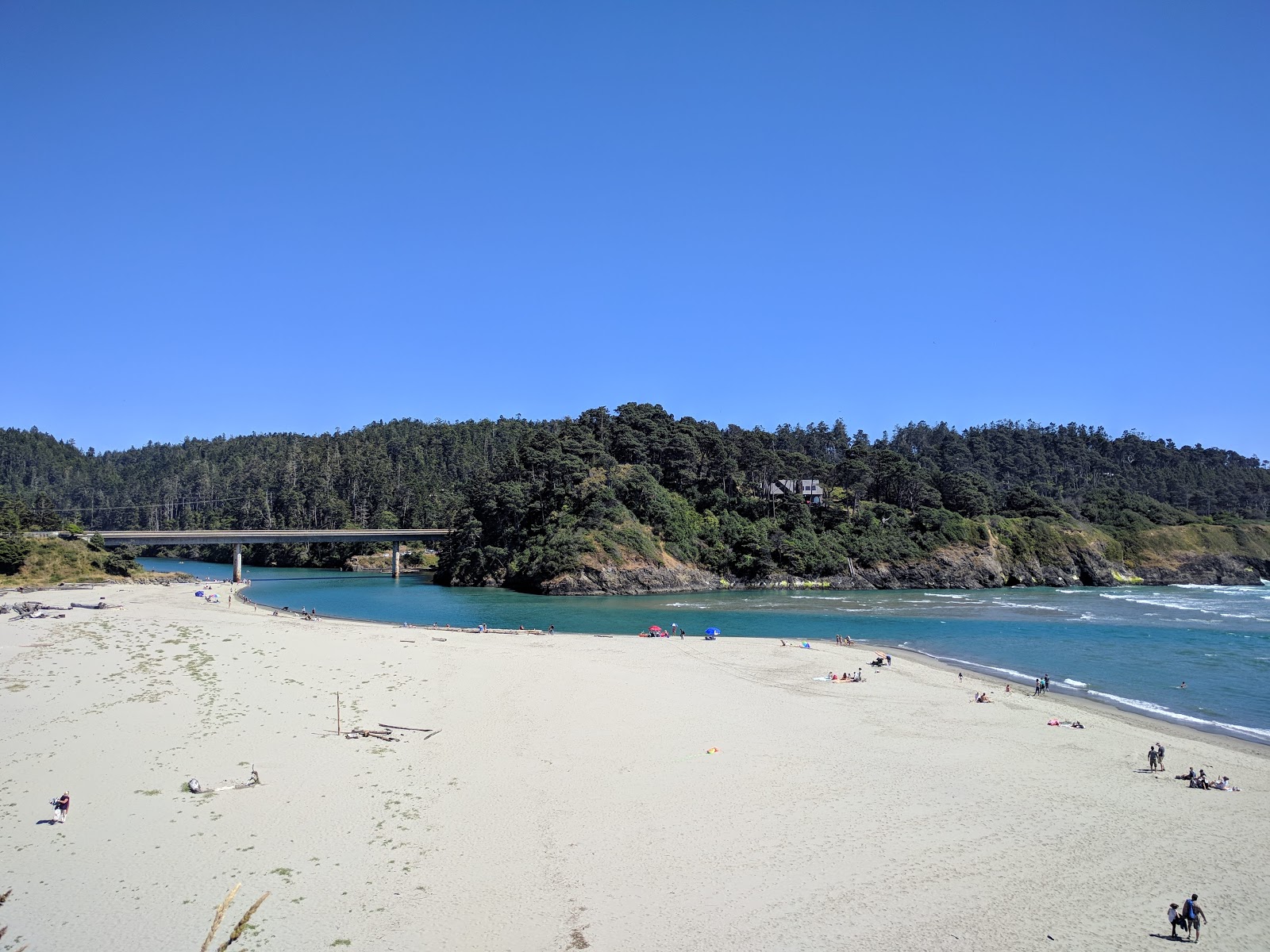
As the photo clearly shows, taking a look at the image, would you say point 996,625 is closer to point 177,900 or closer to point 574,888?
point 574,888

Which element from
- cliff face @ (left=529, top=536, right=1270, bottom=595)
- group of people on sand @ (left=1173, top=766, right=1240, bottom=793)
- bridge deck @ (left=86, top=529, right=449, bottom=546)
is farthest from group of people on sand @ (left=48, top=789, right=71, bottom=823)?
bridge deck @ (left=86, top=529, right=449, bottom=546)

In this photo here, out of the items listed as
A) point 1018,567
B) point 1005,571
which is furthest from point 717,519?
point 1018,567

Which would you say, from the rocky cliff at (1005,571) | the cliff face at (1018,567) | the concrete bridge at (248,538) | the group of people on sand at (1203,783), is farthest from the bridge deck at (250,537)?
the group of people on sand at (1203,783)

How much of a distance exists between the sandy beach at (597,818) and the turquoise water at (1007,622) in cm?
734

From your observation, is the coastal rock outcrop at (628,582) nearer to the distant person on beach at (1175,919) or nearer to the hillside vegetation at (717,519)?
the hillside vegetation at (717,519)

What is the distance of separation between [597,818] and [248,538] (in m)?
93.4

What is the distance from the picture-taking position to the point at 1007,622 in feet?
205

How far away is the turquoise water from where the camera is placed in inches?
1475

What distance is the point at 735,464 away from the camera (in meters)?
109

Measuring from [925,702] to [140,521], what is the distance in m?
185

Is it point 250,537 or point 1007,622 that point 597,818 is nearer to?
point 1007,622

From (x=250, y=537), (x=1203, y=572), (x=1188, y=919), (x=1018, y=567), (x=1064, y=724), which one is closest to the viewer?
(x=1188, y=919)

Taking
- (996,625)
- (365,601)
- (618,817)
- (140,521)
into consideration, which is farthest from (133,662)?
(140,521)

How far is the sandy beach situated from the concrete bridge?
6616cm
